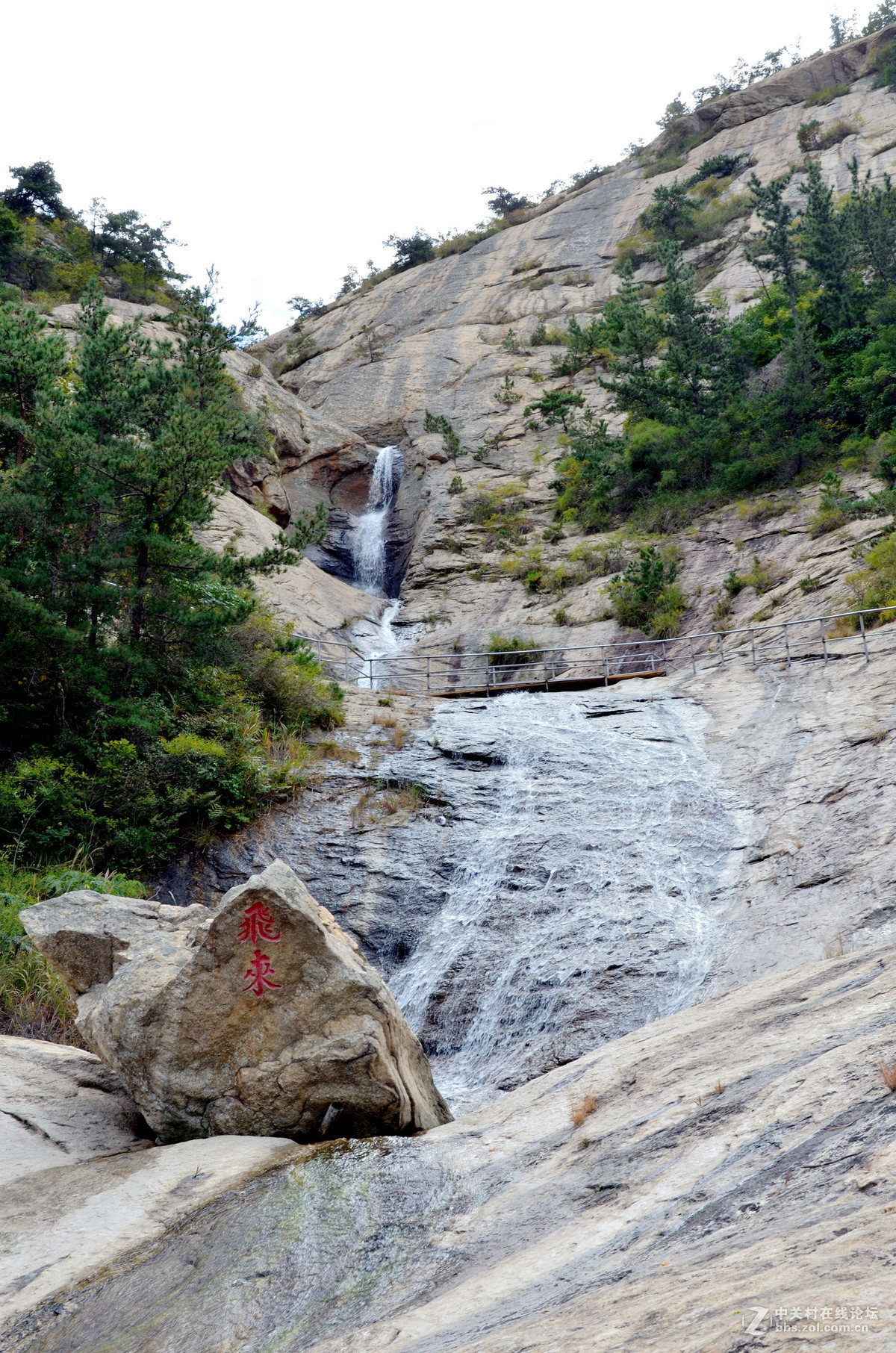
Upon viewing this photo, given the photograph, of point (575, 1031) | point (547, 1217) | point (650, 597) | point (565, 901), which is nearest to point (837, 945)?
point (575, 1031)

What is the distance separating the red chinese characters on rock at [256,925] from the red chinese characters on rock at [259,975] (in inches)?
4.3

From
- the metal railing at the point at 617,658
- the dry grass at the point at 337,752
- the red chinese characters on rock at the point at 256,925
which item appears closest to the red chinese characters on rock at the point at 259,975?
the red chinese characters on rock at the point at 256,925

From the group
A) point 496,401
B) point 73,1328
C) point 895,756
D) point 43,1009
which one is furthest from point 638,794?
point 496,401

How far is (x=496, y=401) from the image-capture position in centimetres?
4116

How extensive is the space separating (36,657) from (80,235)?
112 feet

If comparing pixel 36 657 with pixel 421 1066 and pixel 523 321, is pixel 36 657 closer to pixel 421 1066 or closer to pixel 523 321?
pixel 421 1066

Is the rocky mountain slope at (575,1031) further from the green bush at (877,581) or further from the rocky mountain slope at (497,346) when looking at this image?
the rocky mountain slope at (497,346)

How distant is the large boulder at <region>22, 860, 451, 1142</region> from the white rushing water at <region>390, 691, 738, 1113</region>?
2.04m

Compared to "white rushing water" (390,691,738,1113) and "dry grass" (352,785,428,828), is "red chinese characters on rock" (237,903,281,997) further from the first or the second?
"dry grass" (352,785,428,828)

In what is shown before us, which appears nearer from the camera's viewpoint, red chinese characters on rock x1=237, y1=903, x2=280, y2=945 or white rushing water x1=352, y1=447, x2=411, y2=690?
red chinese characters on rock x1=237, y1=903, x2=280, y2=945

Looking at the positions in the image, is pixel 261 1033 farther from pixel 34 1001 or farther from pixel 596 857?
pixel 596 857

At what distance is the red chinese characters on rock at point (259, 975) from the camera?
7086 millimetres

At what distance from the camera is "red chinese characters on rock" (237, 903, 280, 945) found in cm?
709

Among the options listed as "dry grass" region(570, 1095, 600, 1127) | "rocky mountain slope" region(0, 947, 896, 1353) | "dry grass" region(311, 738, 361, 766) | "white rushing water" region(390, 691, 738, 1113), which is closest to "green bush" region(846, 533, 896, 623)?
"white rushing water" region(390, 691, 738, 1113)
